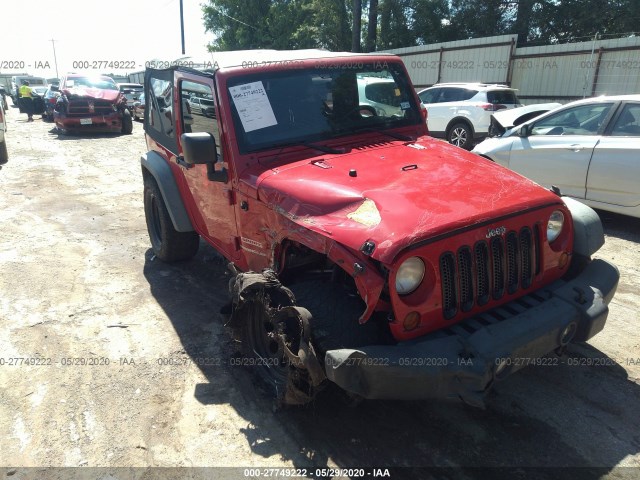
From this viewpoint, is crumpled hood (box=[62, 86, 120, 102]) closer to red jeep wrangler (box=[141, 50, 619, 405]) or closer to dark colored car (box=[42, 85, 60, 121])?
dark colored car (box=[42, 85, 60, 121])

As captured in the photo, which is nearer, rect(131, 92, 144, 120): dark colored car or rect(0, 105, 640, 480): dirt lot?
rect(0, 105, 640, 480): dirt lot

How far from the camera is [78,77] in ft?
56.1

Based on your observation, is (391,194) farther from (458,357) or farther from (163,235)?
(163,235)

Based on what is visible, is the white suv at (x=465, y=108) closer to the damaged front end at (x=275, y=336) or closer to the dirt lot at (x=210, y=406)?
the dirt lot at (x=210, y=406)

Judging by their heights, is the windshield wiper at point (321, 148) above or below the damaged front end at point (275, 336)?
above

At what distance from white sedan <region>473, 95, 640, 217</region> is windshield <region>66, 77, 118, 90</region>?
47.4ft

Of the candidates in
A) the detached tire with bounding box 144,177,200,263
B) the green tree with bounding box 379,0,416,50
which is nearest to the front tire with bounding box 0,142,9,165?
the detached tire with bounding box 144,177,200,263

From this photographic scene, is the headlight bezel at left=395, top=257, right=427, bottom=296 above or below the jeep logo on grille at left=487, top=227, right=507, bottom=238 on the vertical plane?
below

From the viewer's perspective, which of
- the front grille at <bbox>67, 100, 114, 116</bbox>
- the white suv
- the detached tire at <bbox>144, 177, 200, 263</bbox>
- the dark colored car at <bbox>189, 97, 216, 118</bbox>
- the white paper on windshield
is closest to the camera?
the white paper on windshield

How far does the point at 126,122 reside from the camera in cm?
1612

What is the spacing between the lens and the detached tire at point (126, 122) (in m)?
16.0

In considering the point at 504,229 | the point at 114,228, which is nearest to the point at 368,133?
the point at 504,229

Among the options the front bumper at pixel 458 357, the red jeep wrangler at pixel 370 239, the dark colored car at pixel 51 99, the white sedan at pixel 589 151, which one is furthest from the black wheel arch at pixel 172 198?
the dark colored car at pixel 51 99

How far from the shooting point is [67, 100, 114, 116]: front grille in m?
15.3
